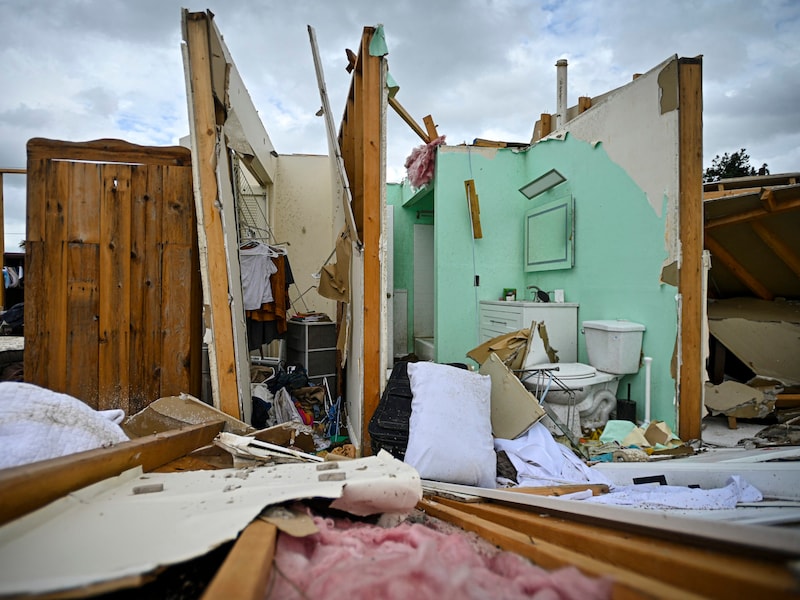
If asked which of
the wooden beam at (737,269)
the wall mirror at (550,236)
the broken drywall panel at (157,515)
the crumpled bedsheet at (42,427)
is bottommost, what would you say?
the broken drywall panel at (157,515)

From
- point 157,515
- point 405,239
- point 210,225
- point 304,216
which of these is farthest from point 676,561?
point 304,216

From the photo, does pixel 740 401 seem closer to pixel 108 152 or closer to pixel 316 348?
pixel 316 348

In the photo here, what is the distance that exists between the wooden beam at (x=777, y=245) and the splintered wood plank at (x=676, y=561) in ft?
12.8

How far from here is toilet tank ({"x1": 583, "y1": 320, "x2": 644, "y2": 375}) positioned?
3373mm

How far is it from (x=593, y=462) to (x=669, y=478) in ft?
1.64

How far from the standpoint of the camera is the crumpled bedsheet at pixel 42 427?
1.21m

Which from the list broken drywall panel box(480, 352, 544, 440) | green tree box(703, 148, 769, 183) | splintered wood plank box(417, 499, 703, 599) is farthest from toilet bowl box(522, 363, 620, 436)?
green tree box(703, 148, 769, 183)

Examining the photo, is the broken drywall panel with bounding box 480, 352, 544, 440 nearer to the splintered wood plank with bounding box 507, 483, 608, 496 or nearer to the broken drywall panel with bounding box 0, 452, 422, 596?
the splintered wood plank with bounding box 507, 483, 608, 496

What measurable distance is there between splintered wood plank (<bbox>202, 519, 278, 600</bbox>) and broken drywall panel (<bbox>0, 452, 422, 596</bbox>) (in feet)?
0.12

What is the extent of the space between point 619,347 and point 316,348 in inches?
114

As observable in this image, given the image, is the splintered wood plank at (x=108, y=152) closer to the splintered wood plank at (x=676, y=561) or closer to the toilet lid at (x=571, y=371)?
the splintered wood plank at (x=676, y=561)

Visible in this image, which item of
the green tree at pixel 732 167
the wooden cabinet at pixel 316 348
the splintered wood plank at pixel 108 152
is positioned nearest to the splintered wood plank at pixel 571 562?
the splintered wood plank at pixel 108 152

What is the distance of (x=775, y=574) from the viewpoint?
684 millimetres

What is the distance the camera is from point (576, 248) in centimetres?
429
